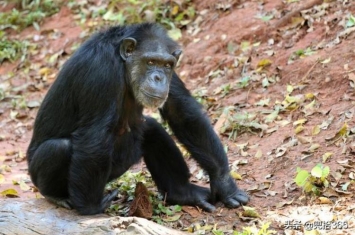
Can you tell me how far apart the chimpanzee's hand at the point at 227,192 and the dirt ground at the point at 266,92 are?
12 centimetres

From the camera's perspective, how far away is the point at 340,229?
7266 millimetres

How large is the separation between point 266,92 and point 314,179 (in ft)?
11.4

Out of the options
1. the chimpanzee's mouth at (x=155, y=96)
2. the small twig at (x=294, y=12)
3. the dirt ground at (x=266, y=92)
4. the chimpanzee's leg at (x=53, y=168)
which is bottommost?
the dirt ground at (x=266, y=92)

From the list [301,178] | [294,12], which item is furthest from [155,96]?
[294,12]

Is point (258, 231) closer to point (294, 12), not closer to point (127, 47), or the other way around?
point (127, 47)

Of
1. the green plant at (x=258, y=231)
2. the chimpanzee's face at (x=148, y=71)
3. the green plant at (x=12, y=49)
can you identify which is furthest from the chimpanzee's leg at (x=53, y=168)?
the green plant at (x=12, y=49)

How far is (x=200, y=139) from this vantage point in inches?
339

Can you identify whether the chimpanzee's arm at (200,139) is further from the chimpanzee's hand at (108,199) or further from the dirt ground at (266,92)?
the chimpanzee's hand at (108,199)

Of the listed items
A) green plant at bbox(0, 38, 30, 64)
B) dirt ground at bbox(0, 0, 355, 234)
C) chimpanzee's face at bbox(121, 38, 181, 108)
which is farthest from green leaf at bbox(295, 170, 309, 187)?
green plant at bbox(0, 38, 30, 64)

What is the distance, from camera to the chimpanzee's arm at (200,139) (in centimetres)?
854

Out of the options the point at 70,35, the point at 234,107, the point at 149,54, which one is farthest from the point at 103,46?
the point at 70,35

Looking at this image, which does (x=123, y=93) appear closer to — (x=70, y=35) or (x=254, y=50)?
(x=254, y=50)

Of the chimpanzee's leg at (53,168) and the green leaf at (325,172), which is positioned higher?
the chimpanzee's leg at (53,168)

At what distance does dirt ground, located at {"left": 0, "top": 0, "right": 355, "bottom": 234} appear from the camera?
8.47 metres
